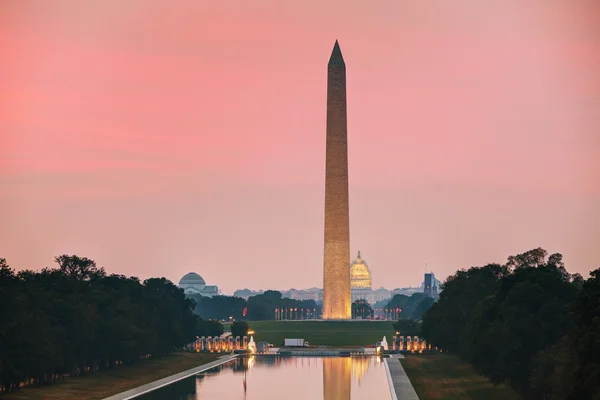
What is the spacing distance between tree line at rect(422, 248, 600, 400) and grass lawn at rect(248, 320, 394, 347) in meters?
43.9

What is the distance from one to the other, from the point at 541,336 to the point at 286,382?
15381 millimetres

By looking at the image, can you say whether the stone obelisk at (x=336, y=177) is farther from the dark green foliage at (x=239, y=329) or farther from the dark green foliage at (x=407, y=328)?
the dark green foliage at (x=239, y=329)

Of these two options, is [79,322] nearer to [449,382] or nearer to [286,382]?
[286,382]

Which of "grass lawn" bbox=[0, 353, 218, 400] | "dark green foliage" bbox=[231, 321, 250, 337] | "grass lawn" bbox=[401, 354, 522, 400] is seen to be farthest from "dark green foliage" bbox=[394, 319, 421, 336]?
"grass lawn" bbox=[0, 353, 218, 400]

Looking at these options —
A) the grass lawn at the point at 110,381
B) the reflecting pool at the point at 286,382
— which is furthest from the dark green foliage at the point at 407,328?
the grass lawn at the point at 110,381

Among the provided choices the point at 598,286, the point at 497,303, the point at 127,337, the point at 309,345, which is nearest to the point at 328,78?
the point at 309,345

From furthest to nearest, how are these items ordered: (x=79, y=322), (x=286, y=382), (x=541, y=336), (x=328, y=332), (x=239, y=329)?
1. (x=328, y=332)
2. (x=239, y=329)
3. (x=79, y=322)
4. (x=286, y=382)
5. (x=541, y=336)

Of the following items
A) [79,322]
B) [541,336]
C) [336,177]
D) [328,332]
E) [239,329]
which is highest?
[336,177]

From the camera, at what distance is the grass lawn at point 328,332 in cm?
11331

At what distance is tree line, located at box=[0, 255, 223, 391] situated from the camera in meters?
53.0

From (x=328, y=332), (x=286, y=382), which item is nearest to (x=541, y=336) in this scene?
(x=286, y=382)

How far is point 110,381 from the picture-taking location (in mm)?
62594

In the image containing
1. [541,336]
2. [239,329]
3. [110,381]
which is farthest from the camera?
[239,329]

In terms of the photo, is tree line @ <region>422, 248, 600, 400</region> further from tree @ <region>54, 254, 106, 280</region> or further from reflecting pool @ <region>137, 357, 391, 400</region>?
tree @ <region>54, 254, 106, 280</region>
